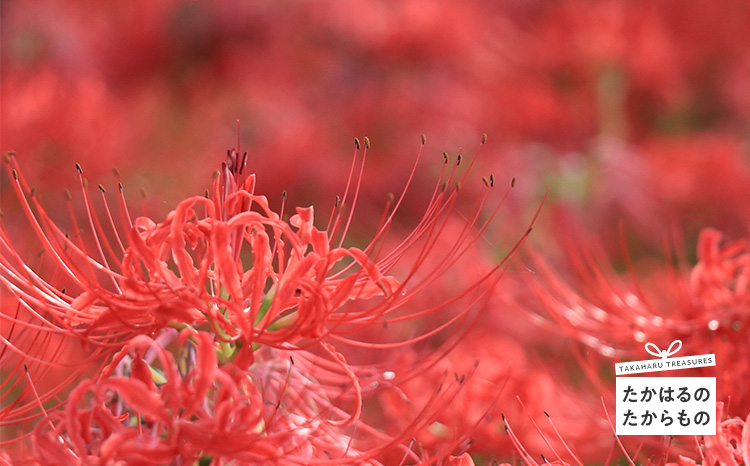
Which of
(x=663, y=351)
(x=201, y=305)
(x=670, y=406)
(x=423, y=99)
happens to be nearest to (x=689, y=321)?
(x=663, y=351)

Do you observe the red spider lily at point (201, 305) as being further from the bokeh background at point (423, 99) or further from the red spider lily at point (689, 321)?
the bokeh background at point (423, 99)

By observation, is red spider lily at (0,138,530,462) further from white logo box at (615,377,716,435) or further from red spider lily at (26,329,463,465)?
white logo box at (615,377,716,435)

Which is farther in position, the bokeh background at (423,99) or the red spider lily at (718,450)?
the bokeh background at (423,99)

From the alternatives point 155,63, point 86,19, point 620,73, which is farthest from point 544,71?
point 86,19

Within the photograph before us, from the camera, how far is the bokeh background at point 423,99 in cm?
179

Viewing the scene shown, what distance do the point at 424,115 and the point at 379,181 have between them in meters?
0.52

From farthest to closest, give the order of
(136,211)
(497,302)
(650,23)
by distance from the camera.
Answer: (650,23), (497,302), (136,211)

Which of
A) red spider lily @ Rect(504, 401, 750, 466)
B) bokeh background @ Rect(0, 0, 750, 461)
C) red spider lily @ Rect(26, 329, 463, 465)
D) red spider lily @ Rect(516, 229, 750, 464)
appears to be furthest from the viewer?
bokeh background @ Rect(0, 0, 750, 461)

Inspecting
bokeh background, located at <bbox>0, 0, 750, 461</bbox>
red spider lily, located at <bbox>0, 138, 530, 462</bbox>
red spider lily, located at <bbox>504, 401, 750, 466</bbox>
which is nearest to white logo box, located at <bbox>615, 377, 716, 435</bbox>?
red spider lily, located at <bbox>504, 401, 750, 466</bbox>

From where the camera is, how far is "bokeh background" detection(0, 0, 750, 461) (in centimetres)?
179

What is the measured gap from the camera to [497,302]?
4.96 feet

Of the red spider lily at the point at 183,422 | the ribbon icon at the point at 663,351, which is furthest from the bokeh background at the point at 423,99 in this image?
the red spider lily at the point at 183,422

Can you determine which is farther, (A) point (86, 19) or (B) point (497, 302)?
(A) point (86, 19)

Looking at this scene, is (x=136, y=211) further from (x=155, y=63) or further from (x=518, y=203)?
(x=155, y=63)
